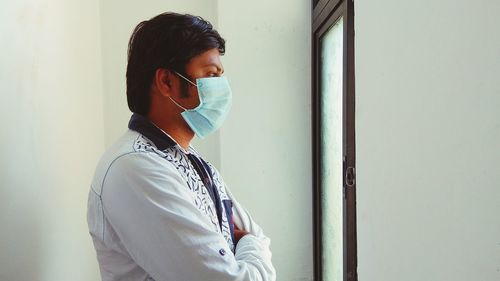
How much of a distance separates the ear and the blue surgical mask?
0.03 metres

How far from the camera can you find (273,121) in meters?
2.46

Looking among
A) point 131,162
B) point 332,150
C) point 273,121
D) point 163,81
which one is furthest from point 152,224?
point 273,121

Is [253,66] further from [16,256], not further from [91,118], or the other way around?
[16,256]

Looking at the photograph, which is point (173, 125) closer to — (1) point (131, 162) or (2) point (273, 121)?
(1) point (131, 162)

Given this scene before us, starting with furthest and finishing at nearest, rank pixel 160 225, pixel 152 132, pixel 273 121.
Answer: pixel 273 121
pixel 152 132
pixel 160 225

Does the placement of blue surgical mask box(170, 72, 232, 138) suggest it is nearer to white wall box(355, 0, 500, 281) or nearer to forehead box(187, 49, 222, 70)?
forehead box(187, 49, 222, 70)

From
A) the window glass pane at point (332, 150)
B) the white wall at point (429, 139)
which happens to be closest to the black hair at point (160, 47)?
the white wall at point (429, 139)

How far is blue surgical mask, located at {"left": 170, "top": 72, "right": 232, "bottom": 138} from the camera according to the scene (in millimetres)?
1139

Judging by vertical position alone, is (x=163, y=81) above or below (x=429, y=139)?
above

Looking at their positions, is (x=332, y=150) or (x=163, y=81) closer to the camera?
(x=163, y=81)

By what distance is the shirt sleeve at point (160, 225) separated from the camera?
89 cm

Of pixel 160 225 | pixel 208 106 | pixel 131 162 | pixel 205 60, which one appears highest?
pixel 205 60

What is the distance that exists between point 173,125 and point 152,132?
0.28ft

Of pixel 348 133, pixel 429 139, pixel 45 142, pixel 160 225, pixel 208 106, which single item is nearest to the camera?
pixel 429 139
